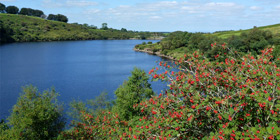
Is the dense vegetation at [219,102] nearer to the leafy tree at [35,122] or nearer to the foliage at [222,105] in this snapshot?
the foliage at [222,105]

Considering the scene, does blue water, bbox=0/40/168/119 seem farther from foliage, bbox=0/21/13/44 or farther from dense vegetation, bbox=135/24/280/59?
foliage, bbox=0/21/13/44

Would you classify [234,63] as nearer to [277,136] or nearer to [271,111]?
[271,111]

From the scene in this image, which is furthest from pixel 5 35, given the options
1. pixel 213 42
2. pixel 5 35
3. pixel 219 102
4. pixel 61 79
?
pixel 219 102

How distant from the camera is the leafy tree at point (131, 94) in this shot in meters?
31.3

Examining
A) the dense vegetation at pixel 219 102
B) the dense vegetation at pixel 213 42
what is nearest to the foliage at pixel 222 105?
the dense vegetation at pixel 219 102

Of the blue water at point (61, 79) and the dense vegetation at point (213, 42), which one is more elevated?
the dense vegetation at point (213, 42)

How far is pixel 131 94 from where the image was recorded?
1307 inches

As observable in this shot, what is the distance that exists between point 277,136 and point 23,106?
26135mm

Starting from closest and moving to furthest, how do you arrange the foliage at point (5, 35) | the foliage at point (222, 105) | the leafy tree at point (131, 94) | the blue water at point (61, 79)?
the foliage at point (222, 105), the leafy tree at point (131, 94), the blue water at point (61, 79), the foliage at point (5, 35)

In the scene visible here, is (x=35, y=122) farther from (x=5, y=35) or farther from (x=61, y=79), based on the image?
(x=5, y=35)

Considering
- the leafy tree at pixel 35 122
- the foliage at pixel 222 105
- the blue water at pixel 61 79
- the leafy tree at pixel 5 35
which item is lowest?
the blue water at pixel 61 79

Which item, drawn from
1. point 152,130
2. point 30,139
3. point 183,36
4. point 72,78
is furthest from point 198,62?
point 183,36

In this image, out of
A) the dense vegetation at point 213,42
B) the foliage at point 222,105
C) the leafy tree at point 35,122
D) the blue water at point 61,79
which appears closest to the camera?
the foliage at point 222,105

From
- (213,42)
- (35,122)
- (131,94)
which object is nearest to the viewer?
(35,122)
